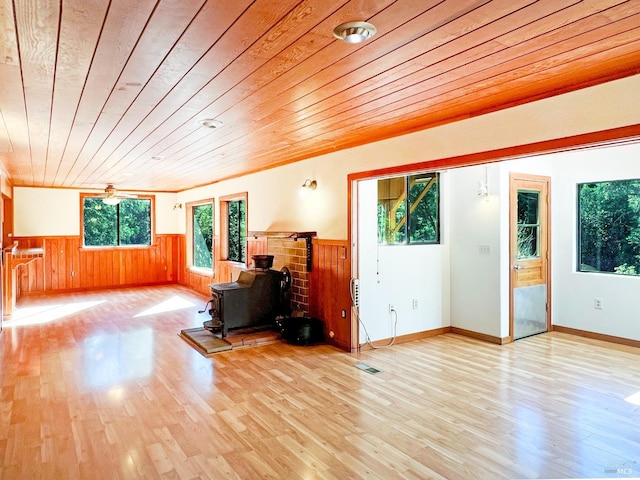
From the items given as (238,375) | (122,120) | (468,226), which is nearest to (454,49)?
(122,120)

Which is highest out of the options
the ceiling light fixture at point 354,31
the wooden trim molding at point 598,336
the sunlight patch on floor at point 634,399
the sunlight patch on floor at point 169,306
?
the ceiling light fixture at point 354,31

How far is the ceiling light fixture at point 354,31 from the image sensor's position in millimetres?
1837

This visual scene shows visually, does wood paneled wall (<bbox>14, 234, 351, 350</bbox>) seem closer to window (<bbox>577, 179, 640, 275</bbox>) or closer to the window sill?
the window sill

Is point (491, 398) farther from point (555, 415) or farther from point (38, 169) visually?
point (38, 169)

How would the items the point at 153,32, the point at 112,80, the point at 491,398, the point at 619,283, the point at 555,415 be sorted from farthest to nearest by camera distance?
1. the point at 619,283
2. the point at 491,398
3. the point at 555,415
4. the point at 112,80
5. the point at 153,32

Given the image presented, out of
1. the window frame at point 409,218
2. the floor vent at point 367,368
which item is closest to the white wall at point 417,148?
the window frame at point 409,218

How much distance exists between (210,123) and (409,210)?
2929 millimetres

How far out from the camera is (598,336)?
520 cm

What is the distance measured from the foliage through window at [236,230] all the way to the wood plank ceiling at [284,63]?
11.6ft

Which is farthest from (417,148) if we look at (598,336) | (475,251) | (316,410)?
(598,336)

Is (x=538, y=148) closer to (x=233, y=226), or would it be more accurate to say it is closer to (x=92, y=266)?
(x=233, y=226)

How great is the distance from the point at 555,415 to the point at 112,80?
377 centimetres

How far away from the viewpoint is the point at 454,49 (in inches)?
83.1

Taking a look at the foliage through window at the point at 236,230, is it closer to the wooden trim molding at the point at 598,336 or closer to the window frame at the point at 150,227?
the window frame at the point at 150,227
